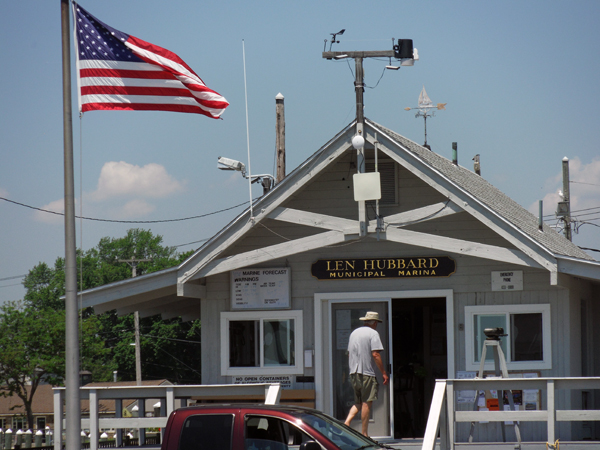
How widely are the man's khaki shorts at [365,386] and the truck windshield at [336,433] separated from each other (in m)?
2.96

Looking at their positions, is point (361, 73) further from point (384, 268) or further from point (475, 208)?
point (384, 268)

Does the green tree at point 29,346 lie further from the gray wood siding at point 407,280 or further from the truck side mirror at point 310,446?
the truck side mirror at point 310,446

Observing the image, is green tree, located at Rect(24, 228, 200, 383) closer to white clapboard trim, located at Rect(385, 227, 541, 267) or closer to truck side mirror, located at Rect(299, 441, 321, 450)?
white clapboard trim, located at Rect(385, 227, 541, 267)

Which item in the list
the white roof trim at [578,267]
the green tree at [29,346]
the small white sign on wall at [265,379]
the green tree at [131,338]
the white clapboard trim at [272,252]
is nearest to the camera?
the white roof trim at [578,267]

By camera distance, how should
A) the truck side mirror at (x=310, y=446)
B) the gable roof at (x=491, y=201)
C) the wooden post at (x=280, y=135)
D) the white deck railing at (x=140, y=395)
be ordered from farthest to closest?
1. the wooden post at (x=280, y=135)
2. the gable roof at (x=491, y=201)
3. the white deck railing at (x=140, y=395)
4. the truck side mirror at (x=310, y=446)

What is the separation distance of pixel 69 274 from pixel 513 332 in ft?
24.7

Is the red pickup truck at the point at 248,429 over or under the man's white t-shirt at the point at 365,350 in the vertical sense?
under

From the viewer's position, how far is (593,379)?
9172 mm

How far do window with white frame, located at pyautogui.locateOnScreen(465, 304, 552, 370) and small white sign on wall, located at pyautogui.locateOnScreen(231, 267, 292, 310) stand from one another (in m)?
3.04

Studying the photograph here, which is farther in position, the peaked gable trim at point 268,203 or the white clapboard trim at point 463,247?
the peaked gable trim at point 268,203

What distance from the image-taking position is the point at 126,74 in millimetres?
9047

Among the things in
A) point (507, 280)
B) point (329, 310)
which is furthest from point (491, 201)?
point (329, 310)

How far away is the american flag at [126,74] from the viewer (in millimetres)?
8898

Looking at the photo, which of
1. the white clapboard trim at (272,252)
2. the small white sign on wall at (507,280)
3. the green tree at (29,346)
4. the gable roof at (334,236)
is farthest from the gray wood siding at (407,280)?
the green tree at (29,346)
